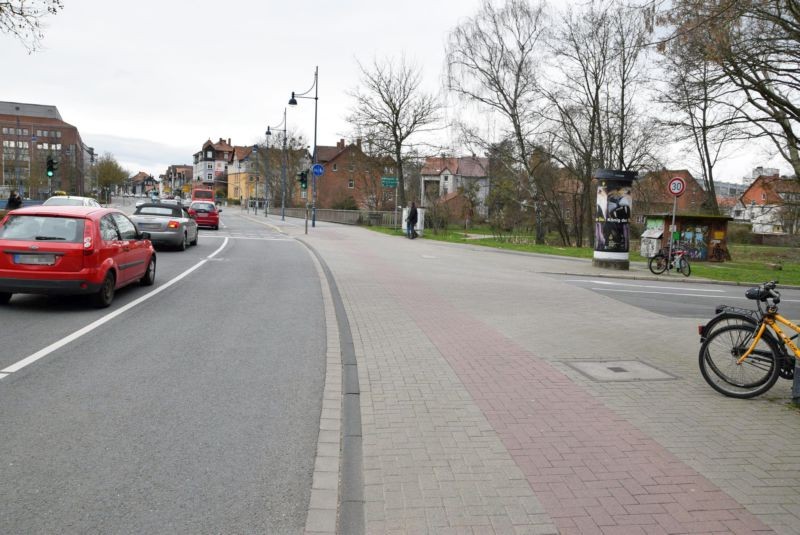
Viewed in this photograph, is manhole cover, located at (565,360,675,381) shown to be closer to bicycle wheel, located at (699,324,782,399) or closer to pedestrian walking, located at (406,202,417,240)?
bicycle wheel, located at (699,324,782,399)

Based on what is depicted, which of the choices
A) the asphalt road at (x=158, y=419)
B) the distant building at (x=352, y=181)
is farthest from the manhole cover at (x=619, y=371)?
the distant building at (x=352, y=181)

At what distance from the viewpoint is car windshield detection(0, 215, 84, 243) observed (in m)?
9.28

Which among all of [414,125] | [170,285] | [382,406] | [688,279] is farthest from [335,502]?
[414,125]

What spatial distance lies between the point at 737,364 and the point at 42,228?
9.26 m

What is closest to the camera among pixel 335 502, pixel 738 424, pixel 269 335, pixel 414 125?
pixel 335 502

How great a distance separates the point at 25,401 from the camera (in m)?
5.20

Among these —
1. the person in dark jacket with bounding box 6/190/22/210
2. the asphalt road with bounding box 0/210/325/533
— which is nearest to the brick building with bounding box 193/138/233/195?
the person in dark jacket with bounding box 6/190/22/210

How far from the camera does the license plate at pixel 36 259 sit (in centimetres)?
903

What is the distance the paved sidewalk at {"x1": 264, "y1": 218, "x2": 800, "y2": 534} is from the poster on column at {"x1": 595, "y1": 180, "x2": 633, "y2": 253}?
390 inches

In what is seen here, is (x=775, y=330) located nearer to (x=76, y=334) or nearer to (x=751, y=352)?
(x=751, y=352)

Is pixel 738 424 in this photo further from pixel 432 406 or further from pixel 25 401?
pixel 25 401

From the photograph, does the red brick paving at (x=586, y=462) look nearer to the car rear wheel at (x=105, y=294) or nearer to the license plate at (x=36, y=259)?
the car rear wheel at (x=105, y=294)

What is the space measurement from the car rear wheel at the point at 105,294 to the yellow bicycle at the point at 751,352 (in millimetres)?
8173

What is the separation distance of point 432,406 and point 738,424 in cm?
249
